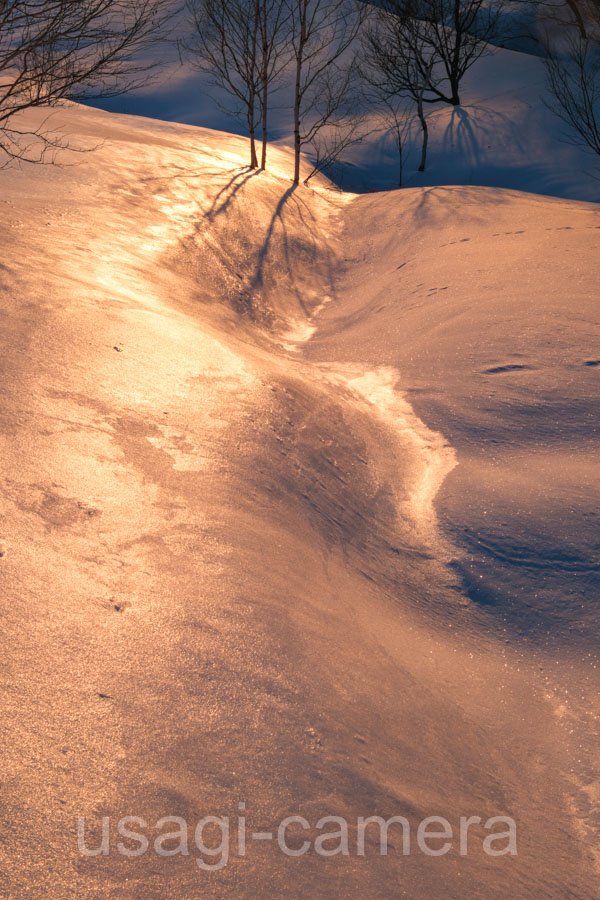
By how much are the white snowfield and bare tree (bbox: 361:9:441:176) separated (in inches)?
526

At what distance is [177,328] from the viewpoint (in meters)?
5.22

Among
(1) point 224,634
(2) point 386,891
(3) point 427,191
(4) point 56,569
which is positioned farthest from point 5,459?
(3) point 427,191

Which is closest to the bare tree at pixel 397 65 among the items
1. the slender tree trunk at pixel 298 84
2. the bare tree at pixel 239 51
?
the bare tree at pixel 239 51

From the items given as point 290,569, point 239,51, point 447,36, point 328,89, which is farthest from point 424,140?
point 290,569

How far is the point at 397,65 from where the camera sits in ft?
61.2

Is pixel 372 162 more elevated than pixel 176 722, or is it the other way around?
pixel 372 162

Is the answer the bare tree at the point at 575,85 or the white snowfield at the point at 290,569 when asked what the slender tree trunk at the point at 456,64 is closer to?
the bare tree at the point at 575,85

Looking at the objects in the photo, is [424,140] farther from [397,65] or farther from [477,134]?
[397,65]

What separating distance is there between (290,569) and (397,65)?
65.0ft

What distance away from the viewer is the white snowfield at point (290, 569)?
1.95 meters

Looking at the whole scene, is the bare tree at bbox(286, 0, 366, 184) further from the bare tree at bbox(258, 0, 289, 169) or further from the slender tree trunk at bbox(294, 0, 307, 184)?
the slender tree trunk at bbox(294, 0, 307, 184)

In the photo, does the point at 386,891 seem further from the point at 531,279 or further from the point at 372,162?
the point at 372,162

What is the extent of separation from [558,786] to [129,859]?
6.05 ft

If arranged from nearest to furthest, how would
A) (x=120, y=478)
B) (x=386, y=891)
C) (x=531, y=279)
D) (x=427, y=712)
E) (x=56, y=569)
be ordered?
(x=386, y=891) → (x=56, y=569) → (x=427, y=712) → (x=120, y=478) → (x=531, y=279)
